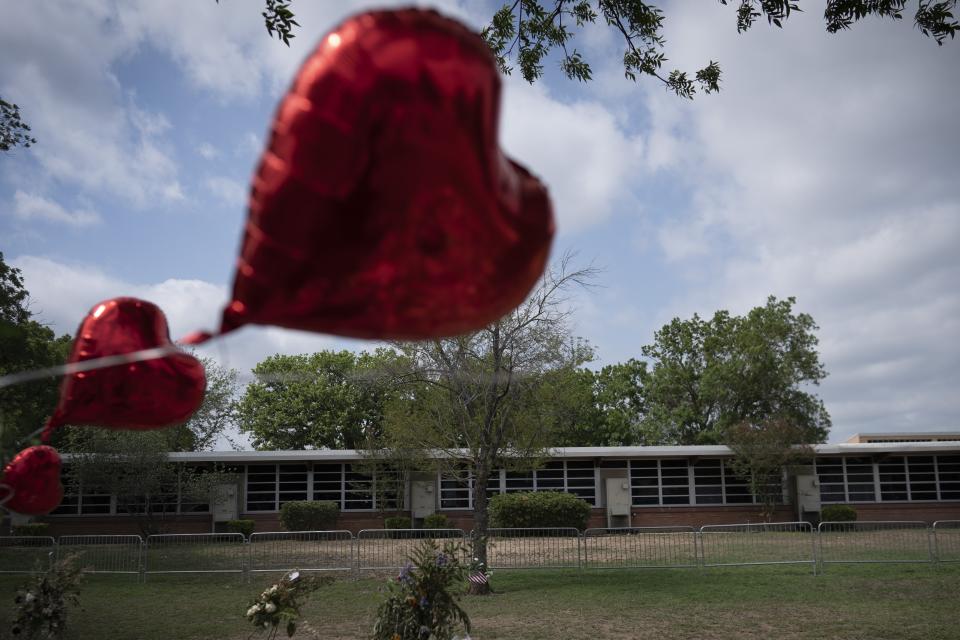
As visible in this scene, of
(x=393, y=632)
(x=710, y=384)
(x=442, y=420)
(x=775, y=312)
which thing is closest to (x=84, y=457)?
(x=442, y=420)

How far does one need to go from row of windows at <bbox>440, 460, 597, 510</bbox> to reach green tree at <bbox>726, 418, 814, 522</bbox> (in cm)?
537

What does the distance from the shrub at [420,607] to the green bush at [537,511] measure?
57.9 feet

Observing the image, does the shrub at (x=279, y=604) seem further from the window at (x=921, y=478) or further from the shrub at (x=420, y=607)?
the window at (x=921, y=478)

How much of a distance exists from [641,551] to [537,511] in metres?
7.99

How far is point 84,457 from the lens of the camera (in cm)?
2195

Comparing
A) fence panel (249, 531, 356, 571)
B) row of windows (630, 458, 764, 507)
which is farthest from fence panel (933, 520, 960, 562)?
fence panel (249, 531, 356, 571)

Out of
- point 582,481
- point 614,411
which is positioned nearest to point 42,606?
point 582,481

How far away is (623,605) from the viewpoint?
1111 centimetres

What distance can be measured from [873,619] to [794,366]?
32432 mm

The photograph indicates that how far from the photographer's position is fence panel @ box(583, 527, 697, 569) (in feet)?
51.2

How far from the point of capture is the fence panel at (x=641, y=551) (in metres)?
15.6

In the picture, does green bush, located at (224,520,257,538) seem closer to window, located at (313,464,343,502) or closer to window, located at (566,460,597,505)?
window, located at (313,464,343,502)

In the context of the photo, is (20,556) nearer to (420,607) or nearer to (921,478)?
(420,607)

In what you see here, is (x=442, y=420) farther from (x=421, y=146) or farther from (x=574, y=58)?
(x=421, y=146)
